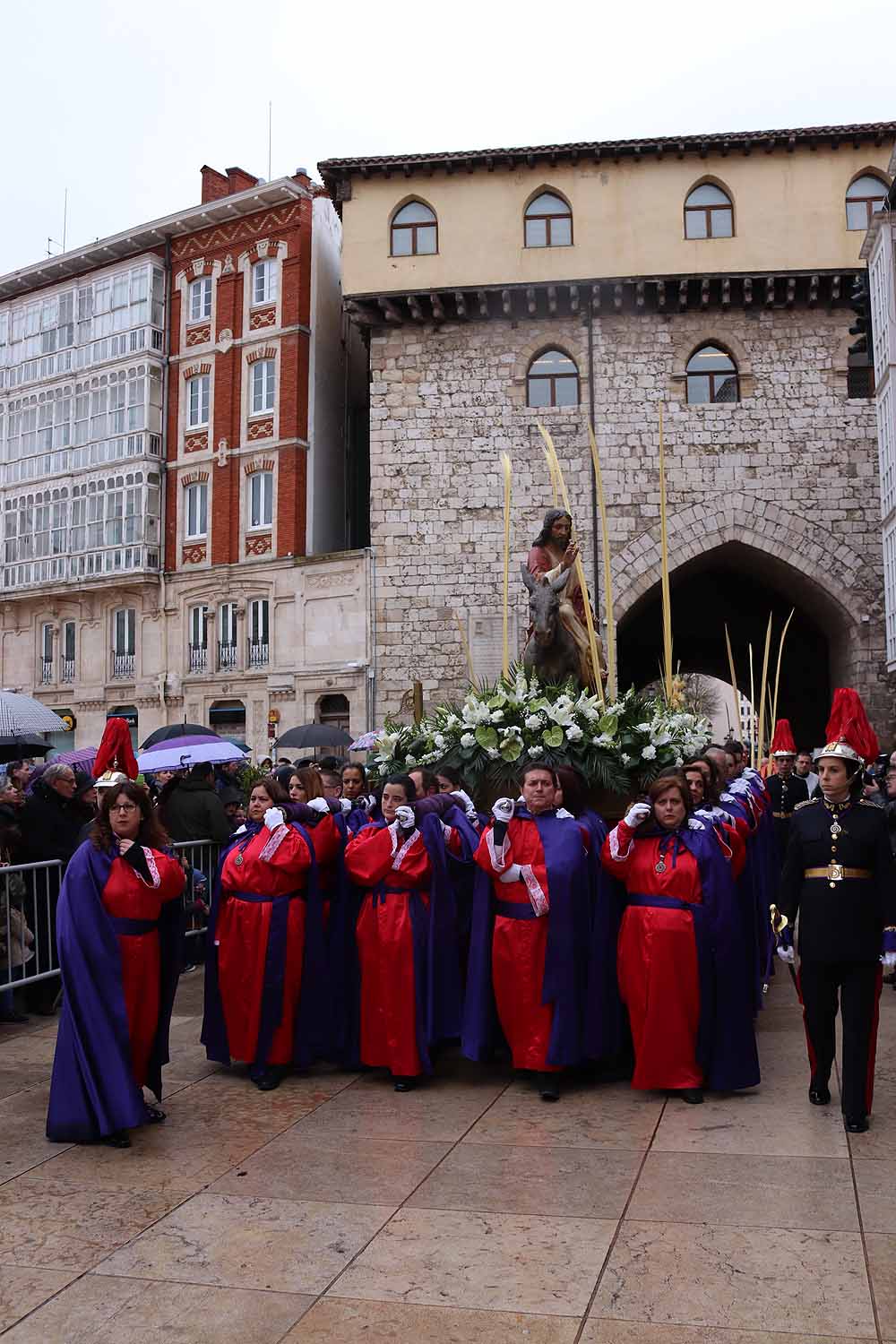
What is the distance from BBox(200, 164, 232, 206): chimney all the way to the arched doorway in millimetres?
16253

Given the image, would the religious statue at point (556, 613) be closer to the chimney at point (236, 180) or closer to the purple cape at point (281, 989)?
the purple cape at point (281, 989)

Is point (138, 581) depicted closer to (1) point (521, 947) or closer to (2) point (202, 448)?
(2) point (202, 448)

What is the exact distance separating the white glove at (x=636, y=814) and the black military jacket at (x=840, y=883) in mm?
720

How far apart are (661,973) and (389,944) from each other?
4.81 ft

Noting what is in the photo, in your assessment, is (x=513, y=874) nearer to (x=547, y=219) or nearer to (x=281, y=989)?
(x=281, y=989)

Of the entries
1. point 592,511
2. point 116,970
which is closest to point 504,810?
point 116,970

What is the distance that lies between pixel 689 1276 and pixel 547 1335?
607 millimetres

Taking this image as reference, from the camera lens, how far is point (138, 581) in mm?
30547

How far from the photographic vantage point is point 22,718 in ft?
39.0

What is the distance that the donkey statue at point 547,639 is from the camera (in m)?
9.34

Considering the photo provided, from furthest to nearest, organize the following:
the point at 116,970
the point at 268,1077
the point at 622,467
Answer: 1. the point at 622,467
2. the point at 268,1077
3. the point at 116,970

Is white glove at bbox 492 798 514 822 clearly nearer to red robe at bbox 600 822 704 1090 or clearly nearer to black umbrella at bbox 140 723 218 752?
red robe at bbox 600 822 704 1090

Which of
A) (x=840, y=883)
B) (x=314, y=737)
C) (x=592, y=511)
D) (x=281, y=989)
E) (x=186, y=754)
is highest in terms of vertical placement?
(x=592, y=511)

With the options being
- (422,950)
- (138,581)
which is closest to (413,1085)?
(422,950)
